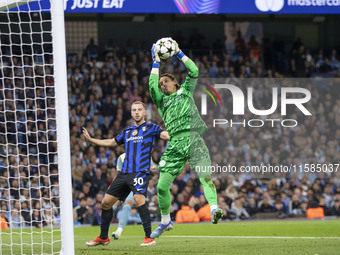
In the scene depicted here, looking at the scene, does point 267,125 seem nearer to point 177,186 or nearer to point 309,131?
point 309,131

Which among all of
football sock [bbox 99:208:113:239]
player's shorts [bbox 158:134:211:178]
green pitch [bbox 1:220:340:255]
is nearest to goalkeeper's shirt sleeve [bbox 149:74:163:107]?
player's shorts [bbox 158:134:211:178]

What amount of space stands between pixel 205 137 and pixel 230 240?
6818 millimetres

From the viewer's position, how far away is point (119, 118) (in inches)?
711

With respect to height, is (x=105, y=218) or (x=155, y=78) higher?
(x=155, y=78)

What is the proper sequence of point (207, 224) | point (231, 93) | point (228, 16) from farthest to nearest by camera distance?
point (228, 16)
point (231, 93)
point (207, 224)

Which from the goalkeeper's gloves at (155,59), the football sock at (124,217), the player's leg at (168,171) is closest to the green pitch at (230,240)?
the football sock at (124,217)

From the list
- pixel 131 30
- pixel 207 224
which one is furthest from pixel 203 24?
pixel 207 224

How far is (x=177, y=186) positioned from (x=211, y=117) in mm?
3054

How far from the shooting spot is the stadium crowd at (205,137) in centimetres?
1642

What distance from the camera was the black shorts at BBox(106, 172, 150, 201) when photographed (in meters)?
9.75

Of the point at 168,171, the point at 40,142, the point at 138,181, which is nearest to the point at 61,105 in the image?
the point at 40,142

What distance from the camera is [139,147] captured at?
996 cm

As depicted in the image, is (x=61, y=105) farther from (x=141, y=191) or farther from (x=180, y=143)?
(x=180, y=143)

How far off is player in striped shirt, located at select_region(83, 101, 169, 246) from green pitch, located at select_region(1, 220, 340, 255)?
17.0 inches
